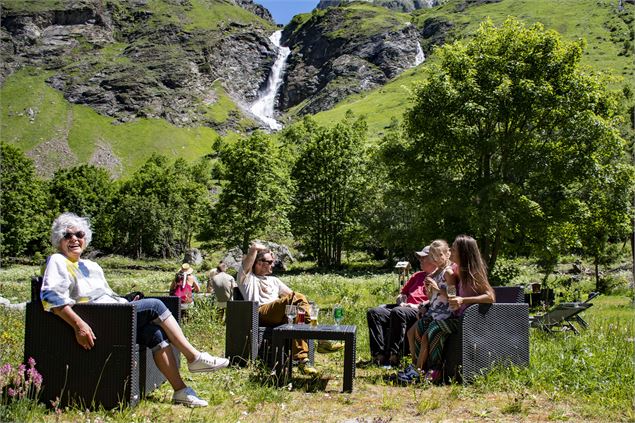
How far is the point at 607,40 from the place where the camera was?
136 m

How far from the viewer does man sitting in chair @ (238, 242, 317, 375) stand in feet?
21.8

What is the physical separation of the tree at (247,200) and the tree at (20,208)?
20415 millimetres

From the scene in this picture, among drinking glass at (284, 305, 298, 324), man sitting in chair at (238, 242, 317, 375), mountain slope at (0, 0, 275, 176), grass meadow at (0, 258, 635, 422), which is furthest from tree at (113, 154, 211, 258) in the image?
grass meadow at (0, 258, 635, 422)

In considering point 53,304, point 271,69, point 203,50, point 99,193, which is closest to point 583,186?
point 53,304

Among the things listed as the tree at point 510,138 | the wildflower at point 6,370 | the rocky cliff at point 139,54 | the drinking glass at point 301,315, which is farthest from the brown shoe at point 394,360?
the rocky cliff at point 139,54

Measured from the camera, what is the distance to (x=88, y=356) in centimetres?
481

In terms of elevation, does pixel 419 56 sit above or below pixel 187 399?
above

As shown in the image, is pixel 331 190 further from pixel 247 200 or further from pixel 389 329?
pixel 389 329

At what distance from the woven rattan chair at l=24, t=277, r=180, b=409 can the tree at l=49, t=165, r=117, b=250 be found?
61.7 m

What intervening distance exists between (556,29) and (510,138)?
158 metres

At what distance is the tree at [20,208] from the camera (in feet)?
162

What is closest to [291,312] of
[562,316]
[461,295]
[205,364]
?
[205,364]

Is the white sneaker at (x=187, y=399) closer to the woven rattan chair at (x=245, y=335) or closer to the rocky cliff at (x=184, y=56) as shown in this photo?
the woven rattan chair at (x=245, y=335)

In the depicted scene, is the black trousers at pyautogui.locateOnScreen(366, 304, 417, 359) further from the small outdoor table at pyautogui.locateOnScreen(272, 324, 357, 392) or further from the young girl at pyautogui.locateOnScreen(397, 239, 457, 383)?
→ the small outdoor table at pyautogui.locateOnScreen(272, 324, 357, 392)
